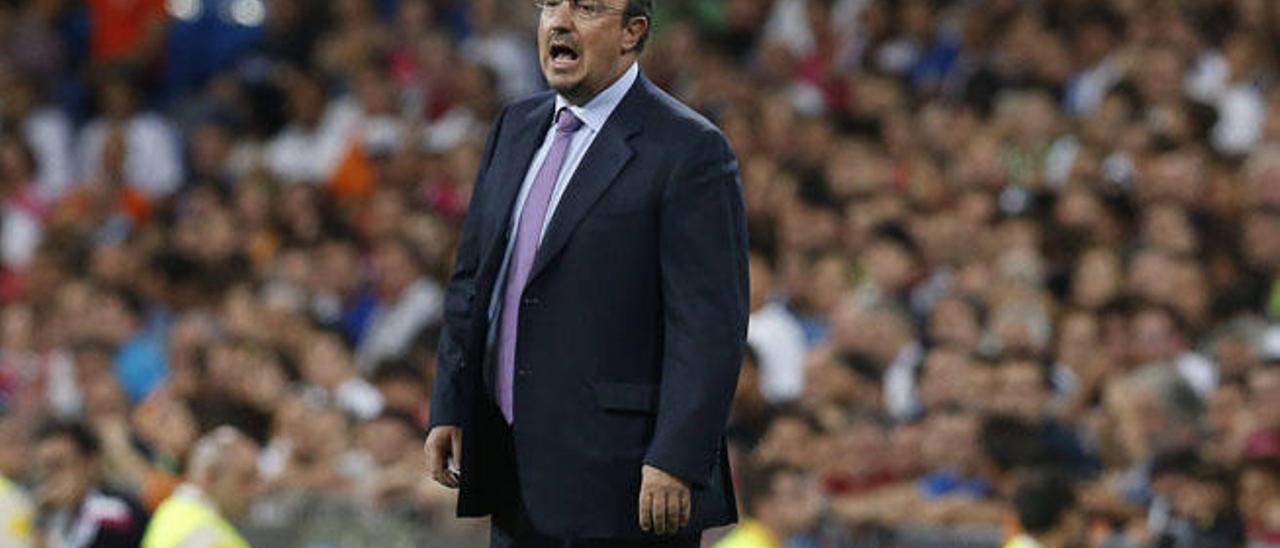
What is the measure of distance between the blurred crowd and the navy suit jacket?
2638 millimetres

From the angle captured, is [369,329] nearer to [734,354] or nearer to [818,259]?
[818,259]

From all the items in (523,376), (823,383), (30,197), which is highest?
(30,197)

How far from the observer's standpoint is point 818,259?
1245 centimetres

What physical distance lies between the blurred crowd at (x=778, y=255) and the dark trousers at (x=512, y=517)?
2.51 meters

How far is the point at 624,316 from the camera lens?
19.0 feet

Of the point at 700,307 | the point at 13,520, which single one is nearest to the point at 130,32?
the point at 13,520

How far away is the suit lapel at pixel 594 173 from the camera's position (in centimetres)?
581

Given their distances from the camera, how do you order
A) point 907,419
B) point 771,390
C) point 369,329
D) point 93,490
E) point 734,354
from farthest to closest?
point 369,329
point 771,390
point 907,419
point 93,490
point 734,354

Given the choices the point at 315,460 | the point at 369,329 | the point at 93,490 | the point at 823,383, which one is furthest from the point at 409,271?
the point at 93,490

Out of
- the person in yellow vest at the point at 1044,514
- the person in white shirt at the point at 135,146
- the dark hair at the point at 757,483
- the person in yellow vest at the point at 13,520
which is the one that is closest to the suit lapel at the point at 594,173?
the person in yellow vest at the point at 1044,514

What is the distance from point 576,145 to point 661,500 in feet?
2.73

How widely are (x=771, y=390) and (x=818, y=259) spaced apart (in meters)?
0.90

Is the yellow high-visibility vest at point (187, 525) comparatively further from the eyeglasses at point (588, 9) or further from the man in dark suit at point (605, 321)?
the eyeglasses at point (588, 9)

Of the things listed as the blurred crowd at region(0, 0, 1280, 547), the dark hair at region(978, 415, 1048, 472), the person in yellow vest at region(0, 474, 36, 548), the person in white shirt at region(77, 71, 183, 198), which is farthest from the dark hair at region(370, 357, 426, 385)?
the person in white shirt at region(77, 71, 183, 198)
